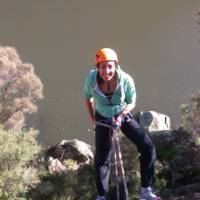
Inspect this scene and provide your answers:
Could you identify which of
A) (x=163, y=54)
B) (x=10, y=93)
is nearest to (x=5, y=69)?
(x=10, y=93)

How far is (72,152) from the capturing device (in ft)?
26.9

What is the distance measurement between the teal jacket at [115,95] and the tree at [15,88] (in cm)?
679

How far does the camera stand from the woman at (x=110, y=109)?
4375 mm

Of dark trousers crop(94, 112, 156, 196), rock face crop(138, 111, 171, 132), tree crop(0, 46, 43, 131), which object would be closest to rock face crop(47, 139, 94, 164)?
rock face crop(138, 111, 171, 132)

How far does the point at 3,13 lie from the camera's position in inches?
778

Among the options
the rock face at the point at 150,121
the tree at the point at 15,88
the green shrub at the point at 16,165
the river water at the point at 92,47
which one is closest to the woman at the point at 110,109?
the green shrub at the point at 16,165

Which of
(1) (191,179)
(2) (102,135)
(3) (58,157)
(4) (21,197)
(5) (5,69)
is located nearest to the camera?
(2) (102,135)

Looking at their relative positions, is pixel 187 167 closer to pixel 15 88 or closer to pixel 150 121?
pixel 150 121

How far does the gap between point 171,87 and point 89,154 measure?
735cm

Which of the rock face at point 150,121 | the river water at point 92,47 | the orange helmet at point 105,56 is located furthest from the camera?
the river water at point 92,47

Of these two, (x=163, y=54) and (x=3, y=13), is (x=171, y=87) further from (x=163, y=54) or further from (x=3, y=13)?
(x=3, y=13)

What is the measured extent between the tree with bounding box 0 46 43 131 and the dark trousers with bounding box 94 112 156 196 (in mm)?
6690

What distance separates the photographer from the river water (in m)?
14.5

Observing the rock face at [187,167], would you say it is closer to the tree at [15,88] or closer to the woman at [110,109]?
the woman at [110,109]
